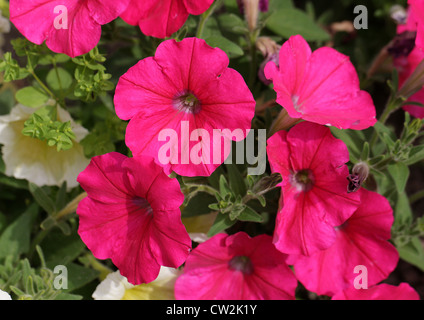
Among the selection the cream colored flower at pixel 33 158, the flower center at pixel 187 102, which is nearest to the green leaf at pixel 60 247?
the cream colored flower at pixel 33 158

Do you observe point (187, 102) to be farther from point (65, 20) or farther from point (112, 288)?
point (112, 288)

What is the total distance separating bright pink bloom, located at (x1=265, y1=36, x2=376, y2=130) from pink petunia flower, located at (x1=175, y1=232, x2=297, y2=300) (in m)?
0.35

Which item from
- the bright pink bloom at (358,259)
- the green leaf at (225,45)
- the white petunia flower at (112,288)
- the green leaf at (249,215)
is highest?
the green leaf at (225,45)

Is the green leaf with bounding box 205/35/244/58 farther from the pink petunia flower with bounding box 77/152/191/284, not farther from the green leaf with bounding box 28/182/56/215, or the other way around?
the green leaf with bounding box 28/182/56/215

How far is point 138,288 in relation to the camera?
1.35 metres

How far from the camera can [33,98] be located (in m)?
1.34

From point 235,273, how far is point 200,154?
0.41 meters

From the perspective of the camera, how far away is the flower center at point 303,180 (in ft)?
3.92

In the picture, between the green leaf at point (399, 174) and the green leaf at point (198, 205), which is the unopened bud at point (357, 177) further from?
the green leaf at point (198, 205)

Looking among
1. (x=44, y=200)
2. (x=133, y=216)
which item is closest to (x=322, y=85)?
(x=133, y=216)

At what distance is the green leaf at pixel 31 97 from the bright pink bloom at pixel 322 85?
653 mm

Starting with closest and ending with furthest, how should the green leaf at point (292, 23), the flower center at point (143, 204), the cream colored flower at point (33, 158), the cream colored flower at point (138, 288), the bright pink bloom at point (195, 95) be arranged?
1. the bright pink bloom at point (195, 95)
2. the flower center at point (143, 204)
3. the cream colored flower at point (138, 288)
4. the cream colored flower at point (33, 158)
5. the green leaf at point (292, 23)

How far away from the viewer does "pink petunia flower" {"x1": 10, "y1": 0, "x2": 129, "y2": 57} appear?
1.11 meters
